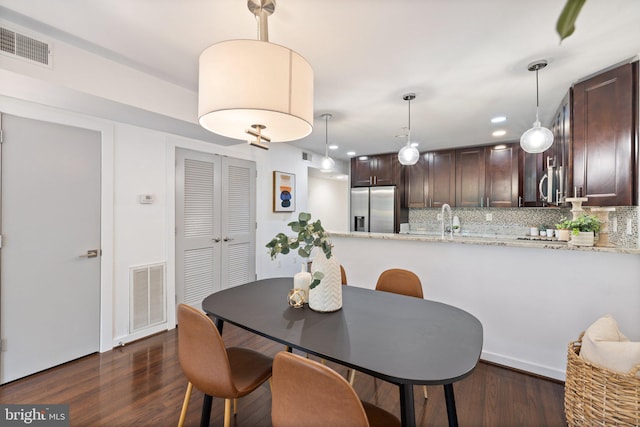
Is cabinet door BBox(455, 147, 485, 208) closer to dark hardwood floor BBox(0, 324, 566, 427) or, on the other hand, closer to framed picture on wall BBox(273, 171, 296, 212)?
framed picture on wall BBox(273, 171, 296, 212)

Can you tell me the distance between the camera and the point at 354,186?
571 cm

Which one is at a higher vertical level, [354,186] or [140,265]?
[354,186]

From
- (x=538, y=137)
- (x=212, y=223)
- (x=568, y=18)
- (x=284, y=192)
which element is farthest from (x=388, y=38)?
(x=284, y=192)

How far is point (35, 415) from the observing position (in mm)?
1835

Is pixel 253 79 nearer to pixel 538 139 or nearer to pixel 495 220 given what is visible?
pixel 538 139

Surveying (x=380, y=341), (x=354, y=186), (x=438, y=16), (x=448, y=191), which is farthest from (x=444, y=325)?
(x=354, y=186)

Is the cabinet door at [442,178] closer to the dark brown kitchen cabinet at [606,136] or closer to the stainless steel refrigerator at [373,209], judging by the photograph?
the stainless steel refrigerator at [373,209]

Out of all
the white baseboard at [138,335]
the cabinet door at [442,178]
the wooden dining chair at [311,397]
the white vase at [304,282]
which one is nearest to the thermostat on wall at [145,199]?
the white baseboard at [138,335]

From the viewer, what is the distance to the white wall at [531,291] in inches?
80.8

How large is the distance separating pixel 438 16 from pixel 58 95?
8.49 feet

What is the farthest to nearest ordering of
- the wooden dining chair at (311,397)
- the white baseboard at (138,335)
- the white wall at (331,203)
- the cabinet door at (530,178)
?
the white wall at (331,203)
the cabinet door at (530,178)
the white baseboard at (138,335)
the wooden dining chair at (311,397)

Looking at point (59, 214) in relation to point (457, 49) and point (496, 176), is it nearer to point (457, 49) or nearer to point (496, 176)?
point (457, 49)

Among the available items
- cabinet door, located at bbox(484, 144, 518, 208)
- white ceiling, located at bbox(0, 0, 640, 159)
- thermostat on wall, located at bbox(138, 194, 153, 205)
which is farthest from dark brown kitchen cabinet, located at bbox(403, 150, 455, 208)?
thermostat on wall, located at bbox(138, 194, 153, 205)

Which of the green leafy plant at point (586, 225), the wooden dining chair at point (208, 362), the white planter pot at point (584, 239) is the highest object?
the green leafy plant at point (586, 225)
